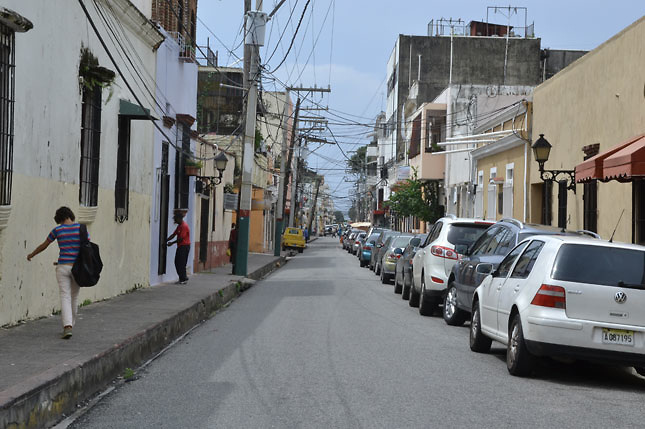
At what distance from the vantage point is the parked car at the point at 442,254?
1636 centimetres

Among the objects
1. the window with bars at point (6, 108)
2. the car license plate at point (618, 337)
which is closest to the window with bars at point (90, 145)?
the window with bars at point (6, 108)

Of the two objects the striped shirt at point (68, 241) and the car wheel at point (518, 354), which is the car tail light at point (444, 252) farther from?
the striped shirt at point (68, 241)

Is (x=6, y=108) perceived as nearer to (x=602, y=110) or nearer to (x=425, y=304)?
(x=425, y=304)

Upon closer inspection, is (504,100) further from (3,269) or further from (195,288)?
(3,269)

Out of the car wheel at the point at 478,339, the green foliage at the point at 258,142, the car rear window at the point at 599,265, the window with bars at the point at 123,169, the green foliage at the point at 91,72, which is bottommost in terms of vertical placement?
the car wheel at the point at 478,339

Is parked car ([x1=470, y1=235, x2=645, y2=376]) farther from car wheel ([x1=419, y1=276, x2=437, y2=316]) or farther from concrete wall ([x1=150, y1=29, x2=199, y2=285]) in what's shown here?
concrete wall ([x1=150, y1=29, x2=199, y2=285])

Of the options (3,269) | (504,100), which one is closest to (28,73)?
(3,269)

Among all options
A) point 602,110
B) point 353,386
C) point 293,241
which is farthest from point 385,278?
point 293,241

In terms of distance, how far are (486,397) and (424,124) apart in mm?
38700

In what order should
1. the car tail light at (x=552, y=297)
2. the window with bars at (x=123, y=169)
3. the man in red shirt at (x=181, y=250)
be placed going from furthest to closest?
the man in red shirt at (x=181, y=250)
the window with bars at (x=123, y=169)
the car tail light at (x=552, y=297)

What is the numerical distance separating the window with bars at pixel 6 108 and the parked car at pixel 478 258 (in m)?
6.71

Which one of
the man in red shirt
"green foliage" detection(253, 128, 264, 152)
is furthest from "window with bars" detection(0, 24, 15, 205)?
"green foliage" detection(253, 128, 264, 152)

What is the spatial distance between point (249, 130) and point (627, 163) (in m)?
14.2

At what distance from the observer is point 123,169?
18016 mm
